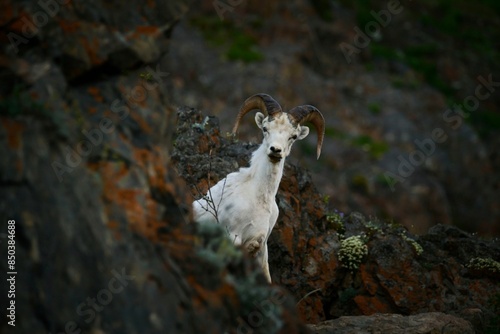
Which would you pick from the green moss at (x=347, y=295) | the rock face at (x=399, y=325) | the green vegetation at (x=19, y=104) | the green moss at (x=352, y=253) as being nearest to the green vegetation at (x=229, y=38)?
the green moss at (x=352, y=253)

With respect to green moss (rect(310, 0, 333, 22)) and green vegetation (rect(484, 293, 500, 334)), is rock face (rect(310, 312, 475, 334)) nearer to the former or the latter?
green vegetation (rect(484, 293, 500, 334))

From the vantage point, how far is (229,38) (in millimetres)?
30188

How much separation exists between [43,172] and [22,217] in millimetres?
396

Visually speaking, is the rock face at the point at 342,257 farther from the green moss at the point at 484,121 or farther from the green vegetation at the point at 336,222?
the green moss at the point at 484,121

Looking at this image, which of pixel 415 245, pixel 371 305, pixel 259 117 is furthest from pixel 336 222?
pixel 259 117

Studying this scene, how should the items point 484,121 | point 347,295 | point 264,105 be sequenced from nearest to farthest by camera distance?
point 264,105, point 347,295, point 484,121

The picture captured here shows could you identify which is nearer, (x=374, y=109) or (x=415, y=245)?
(x=415, y=245)

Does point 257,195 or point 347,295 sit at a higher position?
point 257,195

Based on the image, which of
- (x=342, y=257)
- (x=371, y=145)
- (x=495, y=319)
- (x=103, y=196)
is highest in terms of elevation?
(x=103, y=196)

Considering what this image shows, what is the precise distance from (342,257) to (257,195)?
8.94 feet

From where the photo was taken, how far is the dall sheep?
928 centimetres

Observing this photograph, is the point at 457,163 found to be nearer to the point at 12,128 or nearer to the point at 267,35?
the point at 267,35

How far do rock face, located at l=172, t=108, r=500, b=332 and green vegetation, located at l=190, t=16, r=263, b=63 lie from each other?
56.4 feet

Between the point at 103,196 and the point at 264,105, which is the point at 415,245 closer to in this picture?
the point at 264,105
